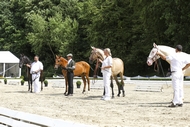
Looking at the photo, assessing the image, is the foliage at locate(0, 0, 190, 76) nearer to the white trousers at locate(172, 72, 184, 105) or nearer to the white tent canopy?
the white tent canopy

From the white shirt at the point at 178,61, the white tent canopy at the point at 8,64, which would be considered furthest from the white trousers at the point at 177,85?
the white tent canopy at the point at 8,64

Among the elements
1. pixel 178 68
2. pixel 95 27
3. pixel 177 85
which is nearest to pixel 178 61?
pixel 178 68

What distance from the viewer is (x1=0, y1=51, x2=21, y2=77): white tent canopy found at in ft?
175

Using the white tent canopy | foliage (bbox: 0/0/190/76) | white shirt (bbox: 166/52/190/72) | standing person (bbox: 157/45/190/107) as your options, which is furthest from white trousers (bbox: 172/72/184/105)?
the white tent canopy

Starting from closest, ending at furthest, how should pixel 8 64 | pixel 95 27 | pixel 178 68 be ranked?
pixel 178 68
pixel 95 27
pixel 8 64

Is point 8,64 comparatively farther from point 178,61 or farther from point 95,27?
point 178,61

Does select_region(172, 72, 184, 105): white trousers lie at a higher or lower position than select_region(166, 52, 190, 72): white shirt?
lower

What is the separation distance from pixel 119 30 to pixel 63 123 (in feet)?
140

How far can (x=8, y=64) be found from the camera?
5531 cm

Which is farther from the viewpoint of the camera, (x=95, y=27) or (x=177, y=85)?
(x=95, y=27)

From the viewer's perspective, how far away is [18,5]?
2800 inches

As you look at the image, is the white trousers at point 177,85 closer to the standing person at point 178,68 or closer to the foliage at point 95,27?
the standing person at point 178,68

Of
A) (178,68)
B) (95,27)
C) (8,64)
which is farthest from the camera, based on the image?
(8,64)

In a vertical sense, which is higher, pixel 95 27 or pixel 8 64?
pixel 95 27
